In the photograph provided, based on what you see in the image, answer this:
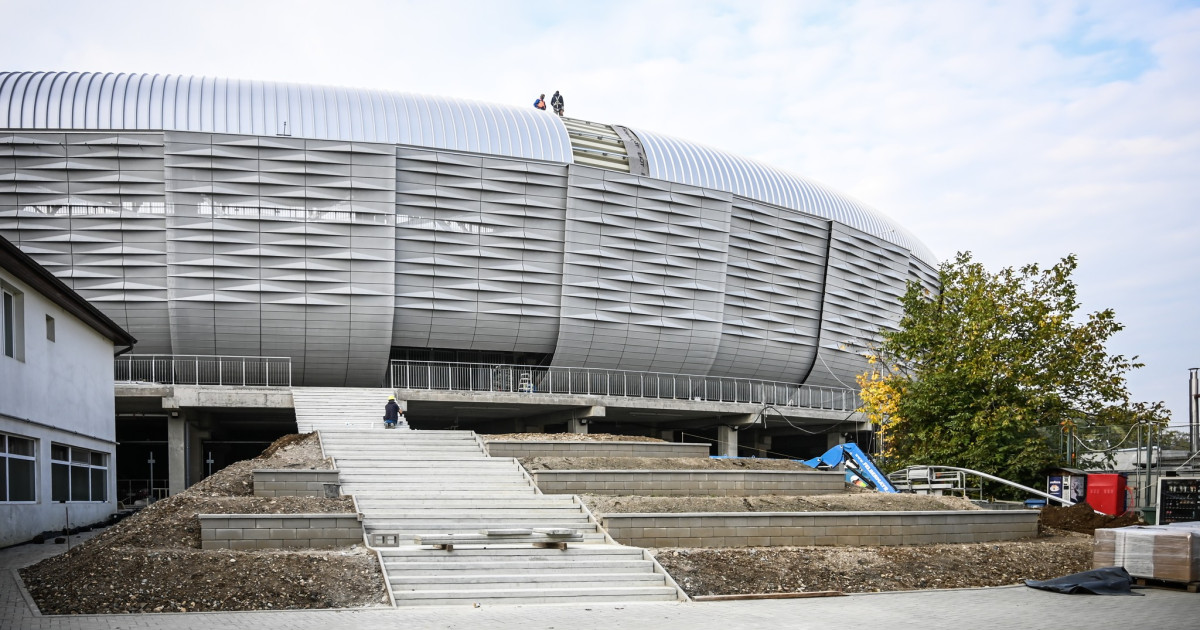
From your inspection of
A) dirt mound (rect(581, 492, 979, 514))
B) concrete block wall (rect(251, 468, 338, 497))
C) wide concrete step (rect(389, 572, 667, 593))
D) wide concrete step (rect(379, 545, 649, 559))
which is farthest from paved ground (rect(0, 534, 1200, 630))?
concrete block wall (rect(251, 468, 338, 497))

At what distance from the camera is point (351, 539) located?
15547mm

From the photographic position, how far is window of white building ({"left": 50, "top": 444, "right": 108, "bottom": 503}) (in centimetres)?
2247

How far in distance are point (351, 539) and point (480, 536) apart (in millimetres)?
1937

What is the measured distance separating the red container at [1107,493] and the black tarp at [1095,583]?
1157 cm

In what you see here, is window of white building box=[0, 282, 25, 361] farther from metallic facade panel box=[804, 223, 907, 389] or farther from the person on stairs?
metallic facade panel box=[804, 223, 907, 389]

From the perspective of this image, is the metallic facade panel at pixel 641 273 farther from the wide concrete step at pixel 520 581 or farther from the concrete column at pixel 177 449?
the wide concrete step at pixel 520 581

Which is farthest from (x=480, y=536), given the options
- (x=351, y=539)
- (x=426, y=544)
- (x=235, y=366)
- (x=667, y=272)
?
(x=667, y=272)

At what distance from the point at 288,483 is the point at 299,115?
22.7 metres

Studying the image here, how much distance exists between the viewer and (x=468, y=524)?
1694cm

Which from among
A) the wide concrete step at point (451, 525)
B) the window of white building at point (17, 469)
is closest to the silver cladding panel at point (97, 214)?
the window of white building at point (17, 469)

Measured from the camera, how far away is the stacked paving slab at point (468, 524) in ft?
45.1

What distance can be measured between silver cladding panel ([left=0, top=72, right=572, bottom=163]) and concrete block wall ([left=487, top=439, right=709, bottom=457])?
18.6 metres

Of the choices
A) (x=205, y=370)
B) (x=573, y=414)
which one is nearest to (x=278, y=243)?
(x=205, y=370)

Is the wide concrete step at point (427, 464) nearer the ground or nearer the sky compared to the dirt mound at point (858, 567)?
nearer the sky
